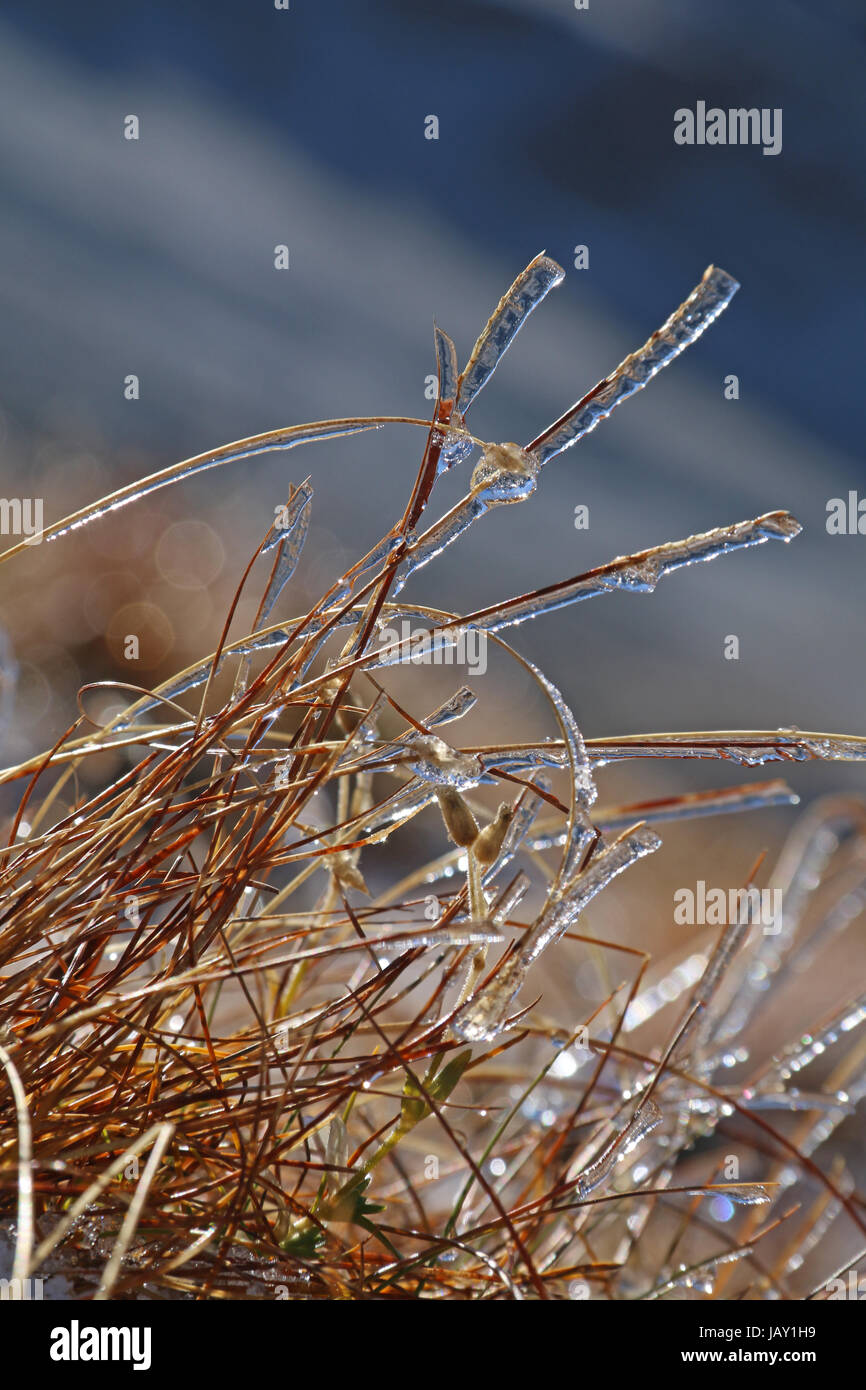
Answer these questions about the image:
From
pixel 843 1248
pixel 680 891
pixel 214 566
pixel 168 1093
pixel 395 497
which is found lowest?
pixel 843 1248

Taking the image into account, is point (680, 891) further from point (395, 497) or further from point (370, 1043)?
point (395, 497)

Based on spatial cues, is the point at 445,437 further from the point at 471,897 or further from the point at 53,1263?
the point at 53,1263

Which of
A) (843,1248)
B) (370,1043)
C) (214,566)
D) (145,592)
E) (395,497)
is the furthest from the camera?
(395,497)

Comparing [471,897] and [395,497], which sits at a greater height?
[395,497]

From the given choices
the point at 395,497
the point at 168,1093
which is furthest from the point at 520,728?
the point at 168,1093

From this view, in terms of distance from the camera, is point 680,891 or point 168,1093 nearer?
point 168,1093

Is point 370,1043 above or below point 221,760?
below

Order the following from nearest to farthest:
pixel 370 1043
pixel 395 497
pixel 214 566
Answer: pixel 370 1043
pixel 214 566
pixel 395 497

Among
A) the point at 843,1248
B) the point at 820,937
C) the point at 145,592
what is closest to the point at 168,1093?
the point at 820,937

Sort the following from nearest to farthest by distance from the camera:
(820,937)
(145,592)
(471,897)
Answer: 1. (471,897)
2. (820,937)
3. (145,592)
